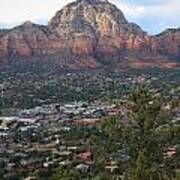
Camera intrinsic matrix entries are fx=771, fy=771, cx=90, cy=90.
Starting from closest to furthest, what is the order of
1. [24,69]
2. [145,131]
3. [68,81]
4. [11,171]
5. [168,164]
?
1. [145,131]
2. [168,164]
3. [11,171]
4. [68,81]
5. [24,69]

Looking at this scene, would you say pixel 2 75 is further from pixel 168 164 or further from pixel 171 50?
pixel 168 164

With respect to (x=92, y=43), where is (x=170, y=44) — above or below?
below

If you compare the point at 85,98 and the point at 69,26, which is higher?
the point at 69,26

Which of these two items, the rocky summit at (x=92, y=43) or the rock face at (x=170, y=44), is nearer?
the rocky summit at (x=92, y=43)

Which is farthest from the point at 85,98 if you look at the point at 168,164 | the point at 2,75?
the point at 168,164

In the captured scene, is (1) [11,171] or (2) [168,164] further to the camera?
(1) [11,171]

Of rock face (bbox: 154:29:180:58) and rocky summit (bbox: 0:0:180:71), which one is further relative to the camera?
rock face (bbox: 154:29:180:58)

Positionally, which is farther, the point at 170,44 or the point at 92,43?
the point at 170,44

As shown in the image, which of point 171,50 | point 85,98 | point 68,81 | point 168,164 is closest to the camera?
point 168,164
